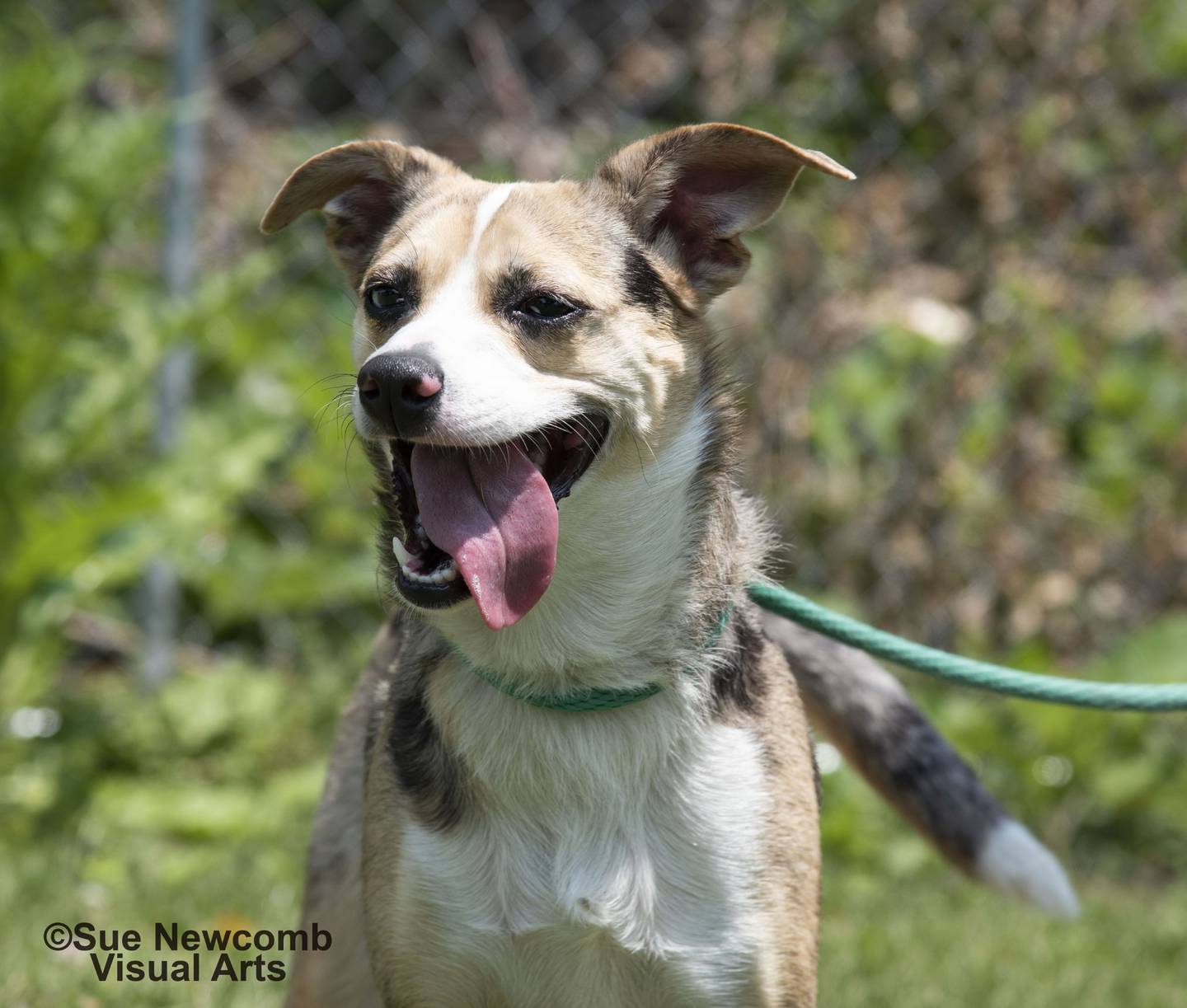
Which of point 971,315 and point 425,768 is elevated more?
point 425,768

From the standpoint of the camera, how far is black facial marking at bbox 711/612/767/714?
278 centimetres

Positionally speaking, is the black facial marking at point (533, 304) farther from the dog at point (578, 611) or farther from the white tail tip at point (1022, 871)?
the white tail tip at point (1022, 871)

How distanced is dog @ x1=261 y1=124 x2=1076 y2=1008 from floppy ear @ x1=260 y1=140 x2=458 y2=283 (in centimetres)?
1

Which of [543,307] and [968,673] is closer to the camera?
[543,307]

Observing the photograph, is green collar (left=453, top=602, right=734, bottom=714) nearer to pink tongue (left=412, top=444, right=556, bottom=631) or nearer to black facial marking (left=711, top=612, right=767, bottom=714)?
black facial marking (left=711, top=612, right=767, bottom=714)

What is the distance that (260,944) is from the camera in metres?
3.83

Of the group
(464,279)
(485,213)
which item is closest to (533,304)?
(464,279)

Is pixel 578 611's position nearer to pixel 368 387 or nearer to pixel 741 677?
pixel 741 677

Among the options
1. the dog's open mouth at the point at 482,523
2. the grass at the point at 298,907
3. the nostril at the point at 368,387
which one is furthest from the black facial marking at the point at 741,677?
the grass at the point at 298,907

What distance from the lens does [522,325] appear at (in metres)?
2.66

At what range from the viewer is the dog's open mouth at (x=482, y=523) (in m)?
2.46

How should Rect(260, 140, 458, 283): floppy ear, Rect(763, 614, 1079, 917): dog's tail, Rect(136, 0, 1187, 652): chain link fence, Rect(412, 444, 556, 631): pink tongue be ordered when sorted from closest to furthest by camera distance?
Rect(412, 444, 556, 631): pink tongue < Rect(260, 140, 458, 283): floppy ear < Rect(763, 614, 1079, 917): dog's tail < Rect(136, 0, 1187, 652): chain link fence

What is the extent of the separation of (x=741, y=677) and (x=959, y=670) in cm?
53

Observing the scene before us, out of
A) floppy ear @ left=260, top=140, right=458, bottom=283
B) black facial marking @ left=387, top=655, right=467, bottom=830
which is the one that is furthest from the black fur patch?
floppy ear @ left=260, top=140, right=458, bottom=283
